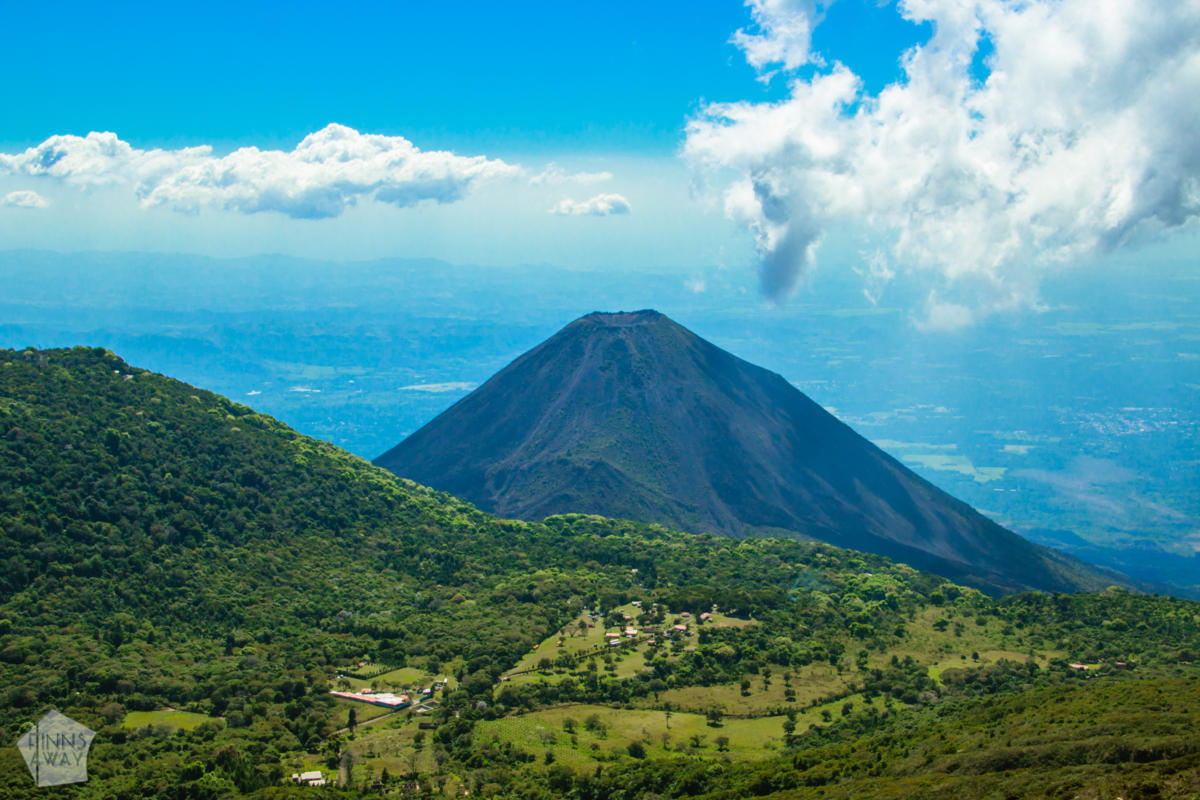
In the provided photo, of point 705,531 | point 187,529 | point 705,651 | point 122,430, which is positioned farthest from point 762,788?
point 705,531

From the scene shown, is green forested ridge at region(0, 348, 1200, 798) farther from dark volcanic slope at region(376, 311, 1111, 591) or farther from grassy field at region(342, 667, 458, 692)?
dark volcanic slope at region(376, 311, 1111, 591)

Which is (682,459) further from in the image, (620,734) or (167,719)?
(167,719)

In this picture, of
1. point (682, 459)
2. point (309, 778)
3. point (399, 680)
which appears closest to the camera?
point (309, 778)

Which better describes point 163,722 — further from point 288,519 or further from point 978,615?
point 978,615

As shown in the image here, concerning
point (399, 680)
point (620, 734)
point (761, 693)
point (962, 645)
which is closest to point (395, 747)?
point (399, 680)

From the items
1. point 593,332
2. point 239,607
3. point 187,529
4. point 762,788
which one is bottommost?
point 762,788

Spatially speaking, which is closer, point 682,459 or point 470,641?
point 470,641

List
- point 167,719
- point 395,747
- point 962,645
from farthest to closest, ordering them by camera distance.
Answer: point 962,645 < point 167,719 < point 395,747

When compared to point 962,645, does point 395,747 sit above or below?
below

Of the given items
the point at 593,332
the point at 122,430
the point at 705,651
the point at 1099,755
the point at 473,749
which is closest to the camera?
the point at 1099,755
